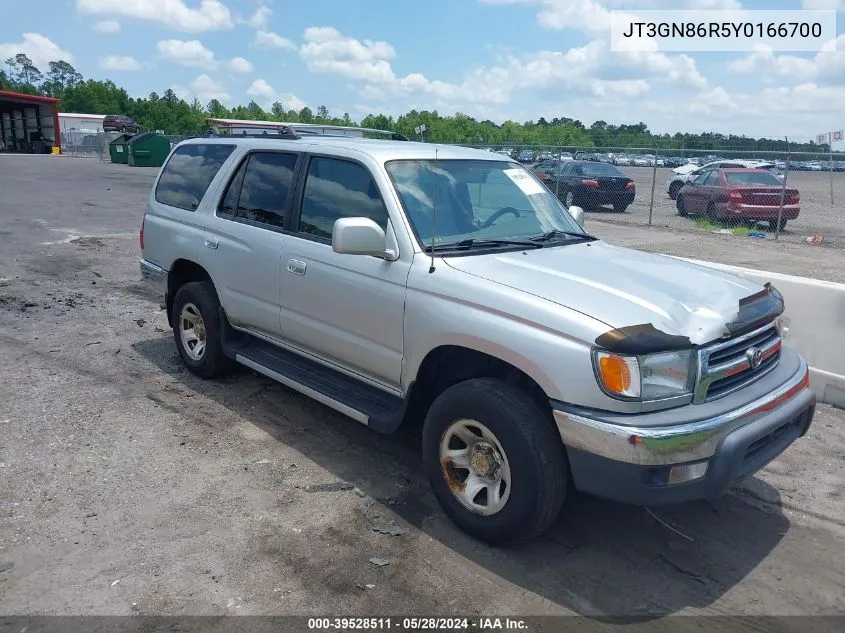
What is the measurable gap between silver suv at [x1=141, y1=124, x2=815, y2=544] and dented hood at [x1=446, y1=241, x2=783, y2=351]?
0.02 m

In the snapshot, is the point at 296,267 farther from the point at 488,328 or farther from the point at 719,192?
the point at 719,192

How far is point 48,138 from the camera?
175 ft

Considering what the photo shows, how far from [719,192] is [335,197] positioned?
15.0m

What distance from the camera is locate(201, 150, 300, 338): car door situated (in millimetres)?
4859

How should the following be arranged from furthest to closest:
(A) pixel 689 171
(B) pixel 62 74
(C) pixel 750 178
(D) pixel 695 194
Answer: (B) pixel 62 74 → (A) pixel 689 171 → (D) pixel 695 194 → (C) pixel 750 178

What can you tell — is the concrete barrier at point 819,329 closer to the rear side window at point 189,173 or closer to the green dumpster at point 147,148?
the rear side window at point 189,173

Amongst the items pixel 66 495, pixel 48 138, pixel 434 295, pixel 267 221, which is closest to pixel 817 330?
pixel 434 295

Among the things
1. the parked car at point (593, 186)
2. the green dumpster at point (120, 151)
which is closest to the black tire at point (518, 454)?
the parked car at point (593, 186)

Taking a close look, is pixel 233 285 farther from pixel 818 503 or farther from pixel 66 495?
pixel 818 503

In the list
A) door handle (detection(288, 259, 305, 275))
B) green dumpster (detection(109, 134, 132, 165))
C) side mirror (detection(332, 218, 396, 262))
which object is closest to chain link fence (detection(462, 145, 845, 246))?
door handle (detection(288, 259, 305, 275))

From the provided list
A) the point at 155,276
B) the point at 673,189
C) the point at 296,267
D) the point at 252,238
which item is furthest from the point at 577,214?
the point at 673,189

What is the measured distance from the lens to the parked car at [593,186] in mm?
19906

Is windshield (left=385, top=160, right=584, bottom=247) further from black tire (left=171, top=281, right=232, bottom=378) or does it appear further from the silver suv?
black tire (left=171, top=281, right=232, bottom=378)

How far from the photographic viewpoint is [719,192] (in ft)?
56.3
